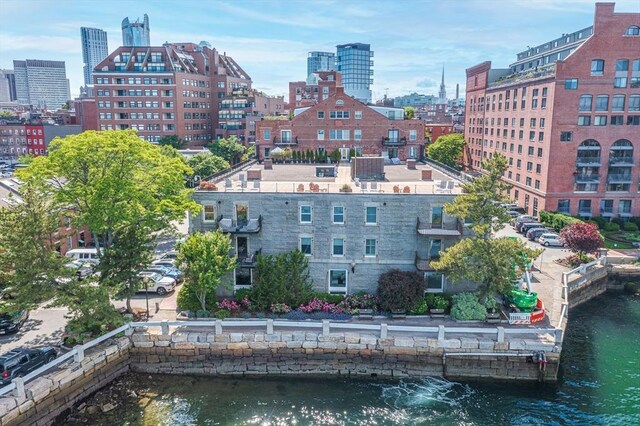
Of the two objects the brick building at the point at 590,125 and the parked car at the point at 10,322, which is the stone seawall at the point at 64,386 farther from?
the brick building at the point at 590,125

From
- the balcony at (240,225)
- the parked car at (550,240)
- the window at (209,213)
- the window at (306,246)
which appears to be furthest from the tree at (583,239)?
the window at (209,213)

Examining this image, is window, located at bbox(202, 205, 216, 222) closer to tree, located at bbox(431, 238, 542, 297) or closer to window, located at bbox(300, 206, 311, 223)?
window, located at bbox(300, 206, 311, 223)

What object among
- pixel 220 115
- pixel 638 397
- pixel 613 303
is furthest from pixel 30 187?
pixel 220 115

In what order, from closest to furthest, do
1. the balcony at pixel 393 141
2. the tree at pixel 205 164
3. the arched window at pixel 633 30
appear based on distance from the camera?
the arched window at pixel 633 30 < the balcony at pixel 393 141 < the tree at pixel 205 164

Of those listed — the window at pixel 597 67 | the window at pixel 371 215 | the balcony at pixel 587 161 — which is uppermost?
the window at pixel 597 67

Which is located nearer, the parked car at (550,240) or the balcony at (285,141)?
the parked car at (550,240)

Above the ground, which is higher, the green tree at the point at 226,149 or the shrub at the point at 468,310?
the green tree at the point at 226,149

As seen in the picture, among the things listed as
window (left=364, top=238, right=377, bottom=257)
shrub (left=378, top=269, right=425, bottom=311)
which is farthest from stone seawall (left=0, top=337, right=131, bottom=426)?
window (left=364, top=238, right=377, bottom=257)

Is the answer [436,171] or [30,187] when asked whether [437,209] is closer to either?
[436,171]
